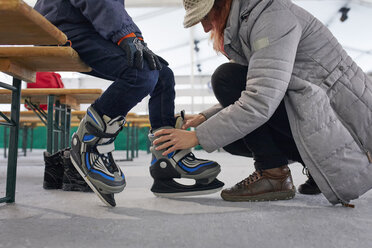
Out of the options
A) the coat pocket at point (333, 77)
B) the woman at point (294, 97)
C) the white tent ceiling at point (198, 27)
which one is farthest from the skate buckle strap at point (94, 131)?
the white tent ceiling at point (198, 27)

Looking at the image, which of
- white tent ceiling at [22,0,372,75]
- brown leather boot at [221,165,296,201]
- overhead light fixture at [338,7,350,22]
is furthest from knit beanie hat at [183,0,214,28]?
overhead light fixture at [338,7,350,22]

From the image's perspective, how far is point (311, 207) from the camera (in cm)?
94

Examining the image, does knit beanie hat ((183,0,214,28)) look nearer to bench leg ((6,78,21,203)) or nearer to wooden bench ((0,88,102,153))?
bench leg ((6,78,21,203))

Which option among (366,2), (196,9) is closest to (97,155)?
(196,9)

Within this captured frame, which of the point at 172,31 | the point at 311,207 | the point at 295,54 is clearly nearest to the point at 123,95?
the point at 295,54

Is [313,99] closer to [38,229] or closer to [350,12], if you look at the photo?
[38,229]

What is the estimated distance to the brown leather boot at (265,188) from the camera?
105 centimetres

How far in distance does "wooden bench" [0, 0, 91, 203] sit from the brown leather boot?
67cm

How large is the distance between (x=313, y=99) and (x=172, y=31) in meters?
7.03

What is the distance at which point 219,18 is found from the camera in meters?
1.04

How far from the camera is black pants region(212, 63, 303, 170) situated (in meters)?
1.09

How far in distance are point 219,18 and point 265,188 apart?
1.93 ft

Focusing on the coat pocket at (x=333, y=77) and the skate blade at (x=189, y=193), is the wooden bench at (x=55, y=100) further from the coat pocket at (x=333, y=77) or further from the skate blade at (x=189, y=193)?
the coat pocket at (x=333, y=77)

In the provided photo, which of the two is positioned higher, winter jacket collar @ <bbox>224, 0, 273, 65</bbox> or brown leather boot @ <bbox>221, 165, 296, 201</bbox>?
winter jacket collar @ <bbox>224, 0, 273, 65</bbox>
